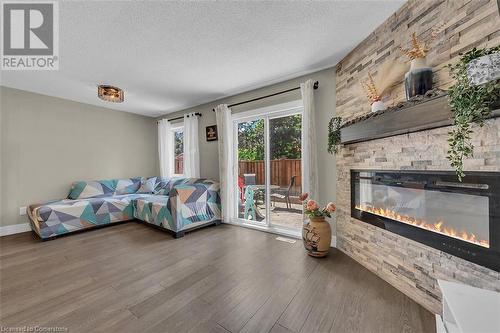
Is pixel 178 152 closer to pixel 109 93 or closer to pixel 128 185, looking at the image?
pixel 128 185

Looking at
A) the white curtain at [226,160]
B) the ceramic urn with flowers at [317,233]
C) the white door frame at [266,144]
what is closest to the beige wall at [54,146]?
the white curtain at [226,160]

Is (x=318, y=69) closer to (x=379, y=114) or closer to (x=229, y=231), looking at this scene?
(x=379, y=114)

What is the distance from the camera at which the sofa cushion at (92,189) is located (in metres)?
3.70

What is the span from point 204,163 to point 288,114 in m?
2.07

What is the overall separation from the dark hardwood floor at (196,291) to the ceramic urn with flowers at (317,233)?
0.46 ft

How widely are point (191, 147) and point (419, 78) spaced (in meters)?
3.72

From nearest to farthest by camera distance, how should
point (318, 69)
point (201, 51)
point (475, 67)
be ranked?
point (475, 67)
point (201, 51)
point (318, 69)

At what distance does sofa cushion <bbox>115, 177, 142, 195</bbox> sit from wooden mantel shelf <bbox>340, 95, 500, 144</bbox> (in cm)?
450

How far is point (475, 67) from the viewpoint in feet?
3.39

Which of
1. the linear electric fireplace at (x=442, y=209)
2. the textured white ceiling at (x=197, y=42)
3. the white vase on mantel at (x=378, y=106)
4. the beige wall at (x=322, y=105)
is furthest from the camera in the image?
the beige wall at (x=322, y=105)

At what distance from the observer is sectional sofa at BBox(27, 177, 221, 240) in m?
2.99

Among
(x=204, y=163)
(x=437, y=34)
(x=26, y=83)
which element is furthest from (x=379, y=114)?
(x=26, y=83)

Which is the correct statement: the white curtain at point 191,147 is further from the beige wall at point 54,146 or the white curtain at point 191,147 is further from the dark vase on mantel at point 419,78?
the dark vase on mantel at point 419,78

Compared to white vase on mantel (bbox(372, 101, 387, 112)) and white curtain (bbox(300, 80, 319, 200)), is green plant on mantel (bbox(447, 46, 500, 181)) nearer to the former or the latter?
white vase on mantel (bbox(372, 101, 387, 112))
